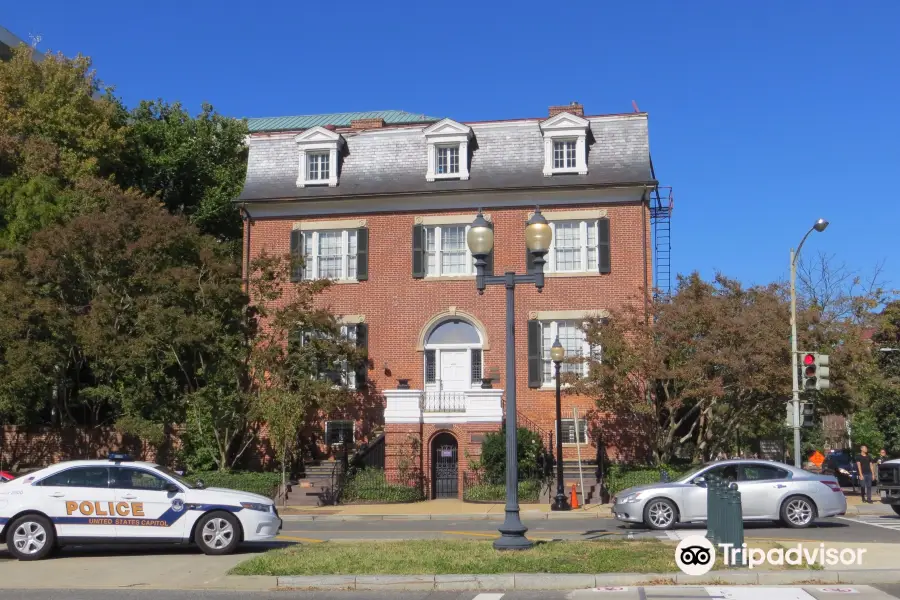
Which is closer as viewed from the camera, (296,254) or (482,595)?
(482,595)

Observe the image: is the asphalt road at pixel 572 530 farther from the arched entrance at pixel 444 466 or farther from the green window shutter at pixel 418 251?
the green window shutter at pixel 418 251

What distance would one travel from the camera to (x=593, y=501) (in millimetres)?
25250

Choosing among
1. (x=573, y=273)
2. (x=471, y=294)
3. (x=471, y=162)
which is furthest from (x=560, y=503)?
(x=471, y=162)

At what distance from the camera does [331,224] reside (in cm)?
3144

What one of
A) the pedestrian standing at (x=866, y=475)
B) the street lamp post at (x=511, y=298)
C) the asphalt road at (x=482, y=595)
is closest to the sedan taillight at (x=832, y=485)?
the street lamp post at (x=511, y=298)

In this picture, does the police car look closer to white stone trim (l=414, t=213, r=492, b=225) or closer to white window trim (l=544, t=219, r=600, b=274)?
white window trim (l=544, t=219, r=600, b=274)

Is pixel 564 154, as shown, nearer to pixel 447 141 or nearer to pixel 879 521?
pixel 447 141

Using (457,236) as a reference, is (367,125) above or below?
above

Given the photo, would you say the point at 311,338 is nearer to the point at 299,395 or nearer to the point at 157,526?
the point at 299,395

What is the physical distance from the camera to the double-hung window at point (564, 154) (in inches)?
1209

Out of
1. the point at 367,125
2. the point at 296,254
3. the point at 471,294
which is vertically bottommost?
the point at 471,294

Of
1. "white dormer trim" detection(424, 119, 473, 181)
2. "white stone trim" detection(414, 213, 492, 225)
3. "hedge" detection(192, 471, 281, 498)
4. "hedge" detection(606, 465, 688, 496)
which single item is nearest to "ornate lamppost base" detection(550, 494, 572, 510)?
"hedge" detection(606, 465, 688, 496)

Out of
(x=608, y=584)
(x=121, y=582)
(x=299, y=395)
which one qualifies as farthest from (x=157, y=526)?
(x=299, y=395)

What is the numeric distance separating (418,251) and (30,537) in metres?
18.5
